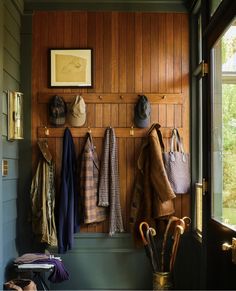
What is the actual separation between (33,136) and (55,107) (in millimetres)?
368

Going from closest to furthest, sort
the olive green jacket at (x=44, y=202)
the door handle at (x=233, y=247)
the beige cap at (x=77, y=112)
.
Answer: the door handle at (x=233, y=247) → the olive green jacket at (x=44, y=202) → the beige cap at (x=77, y=112)

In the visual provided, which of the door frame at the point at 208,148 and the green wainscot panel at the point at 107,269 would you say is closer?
the door frame at the point at 208,148

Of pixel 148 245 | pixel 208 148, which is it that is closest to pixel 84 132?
pixel 148 245

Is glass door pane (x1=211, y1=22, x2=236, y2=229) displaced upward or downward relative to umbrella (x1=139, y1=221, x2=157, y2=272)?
upward

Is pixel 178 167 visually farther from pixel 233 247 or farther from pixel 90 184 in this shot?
pixel 233 247

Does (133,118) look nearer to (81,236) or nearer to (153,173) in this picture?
(153,173)

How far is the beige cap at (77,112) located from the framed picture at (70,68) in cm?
19

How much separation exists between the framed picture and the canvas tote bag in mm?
1008

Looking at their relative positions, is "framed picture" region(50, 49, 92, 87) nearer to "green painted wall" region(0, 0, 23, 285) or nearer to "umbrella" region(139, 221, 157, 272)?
"green painted wall" region(0, 0, 23, 285)

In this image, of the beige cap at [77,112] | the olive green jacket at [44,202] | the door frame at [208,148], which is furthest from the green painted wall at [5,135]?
the door frame at [208,148]

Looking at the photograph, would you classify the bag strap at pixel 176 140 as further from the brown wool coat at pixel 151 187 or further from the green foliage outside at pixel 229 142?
the green foliage outside at pixel 229 142

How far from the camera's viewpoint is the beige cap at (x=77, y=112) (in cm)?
376

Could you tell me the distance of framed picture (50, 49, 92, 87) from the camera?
12.8 ft

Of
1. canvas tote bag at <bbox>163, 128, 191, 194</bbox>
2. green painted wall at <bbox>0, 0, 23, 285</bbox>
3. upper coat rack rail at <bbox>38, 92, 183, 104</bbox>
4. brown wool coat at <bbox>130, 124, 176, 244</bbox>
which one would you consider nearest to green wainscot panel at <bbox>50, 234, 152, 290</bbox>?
brown wool coat at <bbox>130, 124, 176, 244</bbox>
